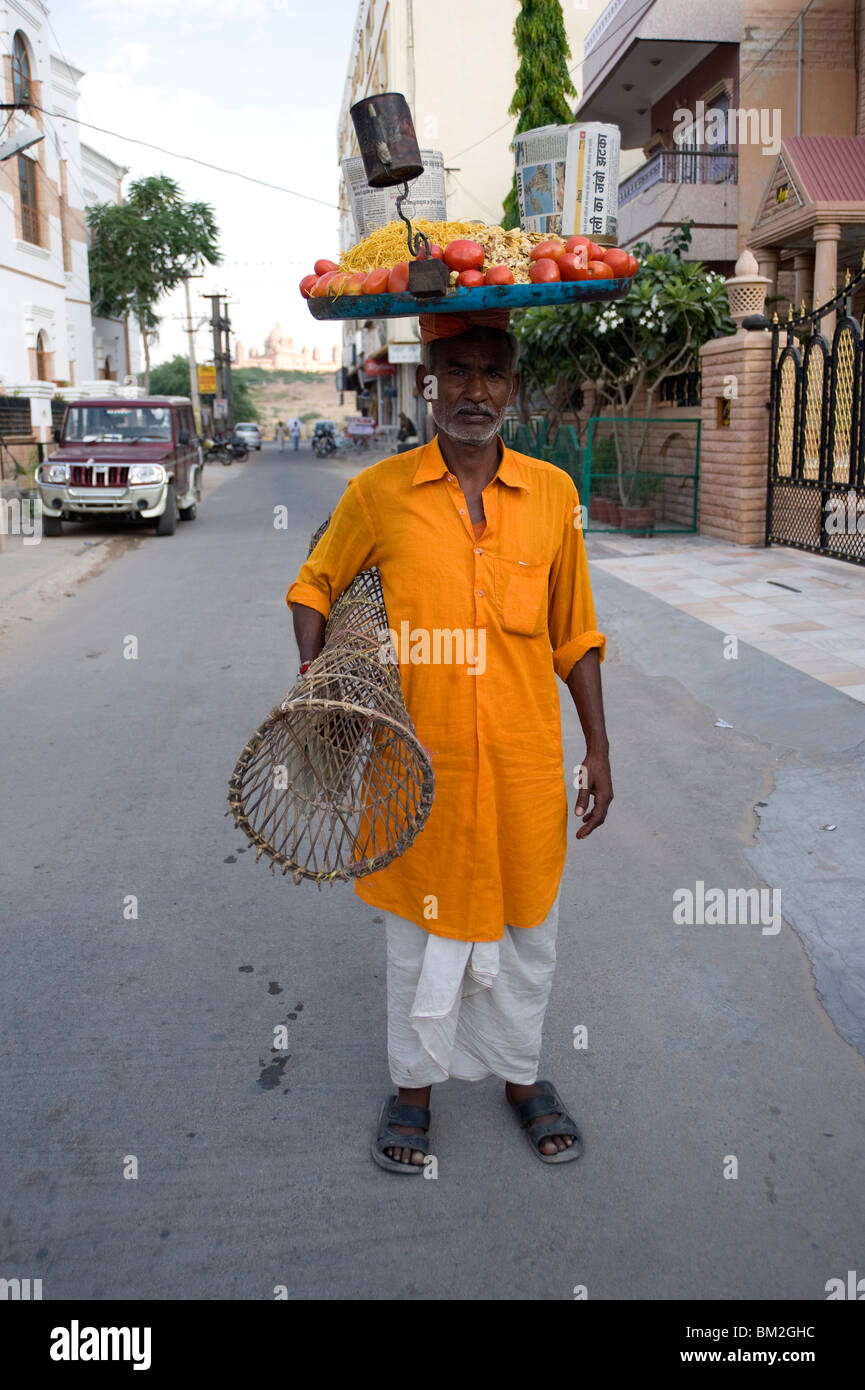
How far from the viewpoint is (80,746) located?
5.87m

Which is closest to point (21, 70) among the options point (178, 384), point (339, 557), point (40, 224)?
point (40, 224)

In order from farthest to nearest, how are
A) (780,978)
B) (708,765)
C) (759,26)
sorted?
(759,26)
(708,765)
(780,978)

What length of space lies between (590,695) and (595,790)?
238 mm

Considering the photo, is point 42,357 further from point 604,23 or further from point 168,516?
point 604,23

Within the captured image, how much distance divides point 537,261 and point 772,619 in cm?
612

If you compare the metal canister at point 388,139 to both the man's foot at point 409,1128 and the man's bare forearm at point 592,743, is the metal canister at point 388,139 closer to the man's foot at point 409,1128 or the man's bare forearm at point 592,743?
the man's bare forearm at point 592,743

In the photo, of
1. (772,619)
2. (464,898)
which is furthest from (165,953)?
(772,619)

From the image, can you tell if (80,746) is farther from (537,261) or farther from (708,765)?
(537,261)

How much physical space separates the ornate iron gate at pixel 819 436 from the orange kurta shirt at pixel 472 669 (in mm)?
7649

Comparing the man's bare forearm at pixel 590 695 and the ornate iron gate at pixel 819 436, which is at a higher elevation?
the ornate iron gate at pixel 819 436

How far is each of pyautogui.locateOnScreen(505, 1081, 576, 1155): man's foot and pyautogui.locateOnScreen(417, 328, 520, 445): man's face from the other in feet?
5.15

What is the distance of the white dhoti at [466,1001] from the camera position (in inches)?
97.7

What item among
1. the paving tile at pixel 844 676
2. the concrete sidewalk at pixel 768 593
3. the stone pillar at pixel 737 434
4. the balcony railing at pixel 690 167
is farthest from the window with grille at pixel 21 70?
the paving tile at pixel 844 676

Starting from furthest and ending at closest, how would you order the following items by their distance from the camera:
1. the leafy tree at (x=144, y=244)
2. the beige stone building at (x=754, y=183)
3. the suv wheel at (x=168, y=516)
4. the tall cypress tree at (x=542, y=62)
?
the leafy tree at (x=144, y=244) → the tall cypress tree at (x=542, y=62) → the suv wheel at (x=168, y=516) → the beige stone building at (x=754, y=183)
